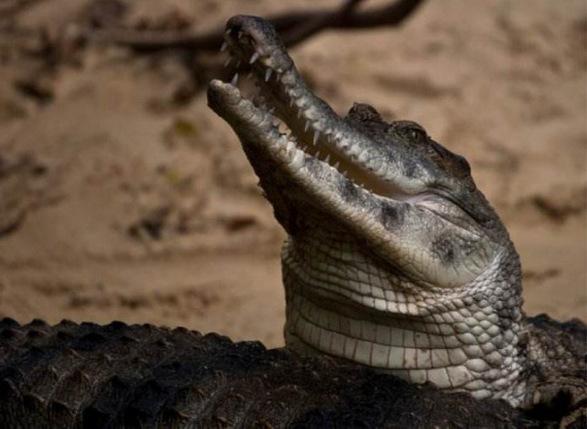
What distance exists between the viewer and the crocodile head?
2.78m

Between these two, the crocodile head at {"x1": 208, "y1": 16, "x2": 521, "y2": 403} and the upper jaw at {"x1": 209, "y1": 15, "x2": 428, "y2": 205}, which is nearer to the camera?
the upper jaw at {"x1": 209, "y1": 15, "x2": 428, "y2": 205}

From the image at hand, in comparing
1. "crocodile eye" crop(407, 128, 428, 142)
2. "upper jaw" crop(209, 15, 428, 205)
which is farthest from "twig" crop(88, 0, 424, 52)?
"upper jaw" crop(209, 15, 428, 205)

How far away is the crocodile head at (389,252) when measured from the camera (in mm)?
2781

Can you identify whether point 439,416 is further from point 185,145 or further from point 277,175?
point 185,145

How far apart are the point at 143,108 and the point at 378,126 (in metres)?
4.07

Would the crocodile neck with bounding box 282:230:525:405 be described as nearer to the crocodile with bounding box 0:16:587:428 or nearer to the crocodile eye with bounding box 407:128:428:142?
the crocodile with bounding box 0:16:587:428

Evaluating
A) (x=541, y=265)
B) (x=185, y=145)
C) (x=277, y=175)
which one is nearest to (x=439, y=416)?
(x=277, y=175)

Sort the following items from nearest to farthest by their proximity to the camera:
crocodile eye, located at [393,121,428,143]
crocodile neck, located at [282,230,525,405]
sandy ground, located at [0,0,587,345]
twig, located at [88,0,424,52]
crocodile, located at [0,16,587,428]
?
crocodile, located at [0,16,587,428] < crocodile neck, located at [282,230,525,405] < crocodile eye, located at [393,121,428,143] < sandy ground, located at [0,0,587,345] < twig, located at [88,0,424,52]

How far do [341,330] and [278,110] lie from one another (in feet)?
2.40

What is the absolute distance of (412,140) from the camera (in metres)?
3.14

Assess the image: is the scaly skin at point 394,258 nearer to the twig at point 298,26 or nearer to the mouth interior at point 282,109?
the mouth interior at point 282,109

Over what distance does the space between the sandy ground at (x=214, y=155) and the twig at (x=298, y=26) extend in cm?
11

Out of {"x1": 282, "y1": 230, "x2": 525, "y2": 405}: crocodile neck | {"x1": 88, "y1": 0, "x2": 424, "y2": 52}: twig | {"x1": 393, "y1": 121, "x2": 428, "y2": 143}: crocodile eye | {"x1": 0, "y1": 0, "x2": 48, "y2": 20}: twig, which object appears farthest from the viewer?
{"x1": 0, "y1": 0, "x2": 48, "y2": 20}: twig

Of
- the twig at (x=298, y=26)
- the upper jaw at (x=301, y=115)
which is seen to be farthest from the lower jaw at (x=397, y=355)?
the twig at (x=298, y=26)
